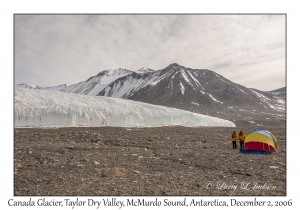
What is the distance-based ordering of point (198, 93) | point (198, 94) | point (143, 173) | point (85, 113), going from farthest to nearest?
point (198, 93), point (198, 94), point (85, 113), point (143, 173)

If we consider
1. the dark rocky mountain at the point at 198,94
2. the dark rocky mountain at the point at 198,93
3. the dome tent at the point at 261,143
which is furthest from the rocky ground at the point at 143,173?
the dark rocky mountain at the point at 198,94

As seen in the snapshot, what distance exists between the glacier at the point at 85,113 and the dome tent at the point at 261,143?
17928mm

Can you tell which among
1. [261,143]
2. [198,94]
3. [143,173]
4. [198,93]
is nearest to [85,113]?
[261,143]

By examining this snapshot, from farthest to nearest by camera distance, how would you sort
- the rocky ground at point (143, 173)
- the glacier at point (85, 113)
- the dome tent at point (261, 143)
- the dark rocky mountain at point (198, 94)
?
the dark rocky mountain at point (198, 94)
the glacier at point (85, 113)
the dome tent at point (261, 143)
the rocky ground at point (143, 173)

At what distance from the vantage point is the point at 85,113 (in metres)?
28.6

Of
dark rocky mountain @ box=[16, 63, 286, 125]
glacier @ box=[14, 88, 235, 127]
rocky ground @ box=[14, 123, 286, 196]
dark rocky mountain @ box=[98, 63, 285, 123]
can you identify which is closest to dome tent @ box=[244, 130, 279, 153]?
rocky ground @ box=[14, 123, 286, 196]

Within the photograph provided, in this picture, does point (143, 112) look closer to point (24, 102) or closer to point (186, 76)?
point (24, 102)

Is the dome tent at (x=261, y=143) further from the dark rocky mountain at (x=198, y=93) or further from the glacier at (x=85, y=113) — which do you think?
the dark rocky mountain at (x=198, y=93)

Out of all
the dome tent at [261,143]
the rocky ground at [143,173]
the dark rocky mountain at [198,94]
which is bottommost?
the rocky ground at [143,173]

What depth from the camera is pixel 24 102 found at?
2758cm

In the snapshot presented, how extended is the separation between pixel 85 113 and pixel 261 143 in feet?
68.8

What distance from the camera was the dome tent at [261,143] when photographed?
1333 cm

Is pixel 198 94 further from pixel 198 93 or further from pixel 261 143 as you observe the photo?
pixel 261 143
